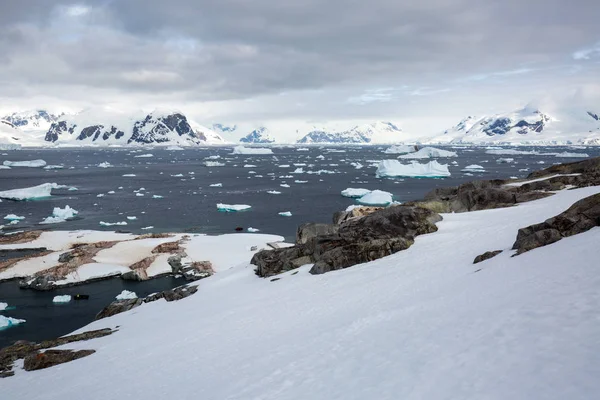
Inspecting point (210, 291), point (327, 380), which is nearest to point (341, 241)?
point (210, 291)

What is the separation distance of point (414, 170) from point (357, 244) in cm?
7998

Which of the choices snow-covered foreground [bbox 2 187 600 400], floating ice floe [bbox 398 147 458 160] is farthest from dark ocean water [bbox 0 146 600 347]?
floating ice floe [bbox 398 147 458 160]

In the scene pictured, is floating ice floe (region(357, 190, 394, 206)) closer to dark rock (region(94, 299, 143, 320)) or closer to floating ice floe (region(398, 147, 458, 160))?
dark rock (region(94, 299, 143, 320))

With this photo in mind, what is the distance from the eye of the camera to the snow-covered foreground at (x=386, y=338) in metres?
7.23

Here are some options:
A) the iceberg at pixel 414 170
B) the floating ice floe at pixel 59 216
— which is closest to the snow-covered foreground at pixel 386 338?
the floating ice floe at pixel 59 216

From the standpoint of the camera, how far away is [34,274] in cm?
3288

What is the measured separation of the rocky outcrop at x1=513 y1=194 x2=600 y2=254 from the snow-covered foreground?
2.51ft

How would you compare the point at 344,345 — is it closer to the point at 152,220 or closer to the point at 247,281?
the point at 247,281

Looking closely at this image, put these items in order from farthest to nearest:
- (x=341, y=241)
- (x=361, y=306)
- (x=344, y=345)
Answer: (x=341, y=241) < (x=361, y=306) < (x=344, y=345)

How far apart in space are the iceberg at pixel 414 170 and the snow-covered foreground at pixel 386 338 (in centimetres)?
7806

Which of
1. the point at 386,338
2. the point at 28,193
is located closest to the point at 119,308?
the point at 386,338

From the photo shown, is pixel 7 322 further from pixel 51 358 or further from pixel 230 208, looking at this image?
pixel 230 208

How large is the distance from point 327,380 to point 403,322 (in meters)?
3.18

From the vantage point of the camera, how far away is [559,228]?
16.1m
